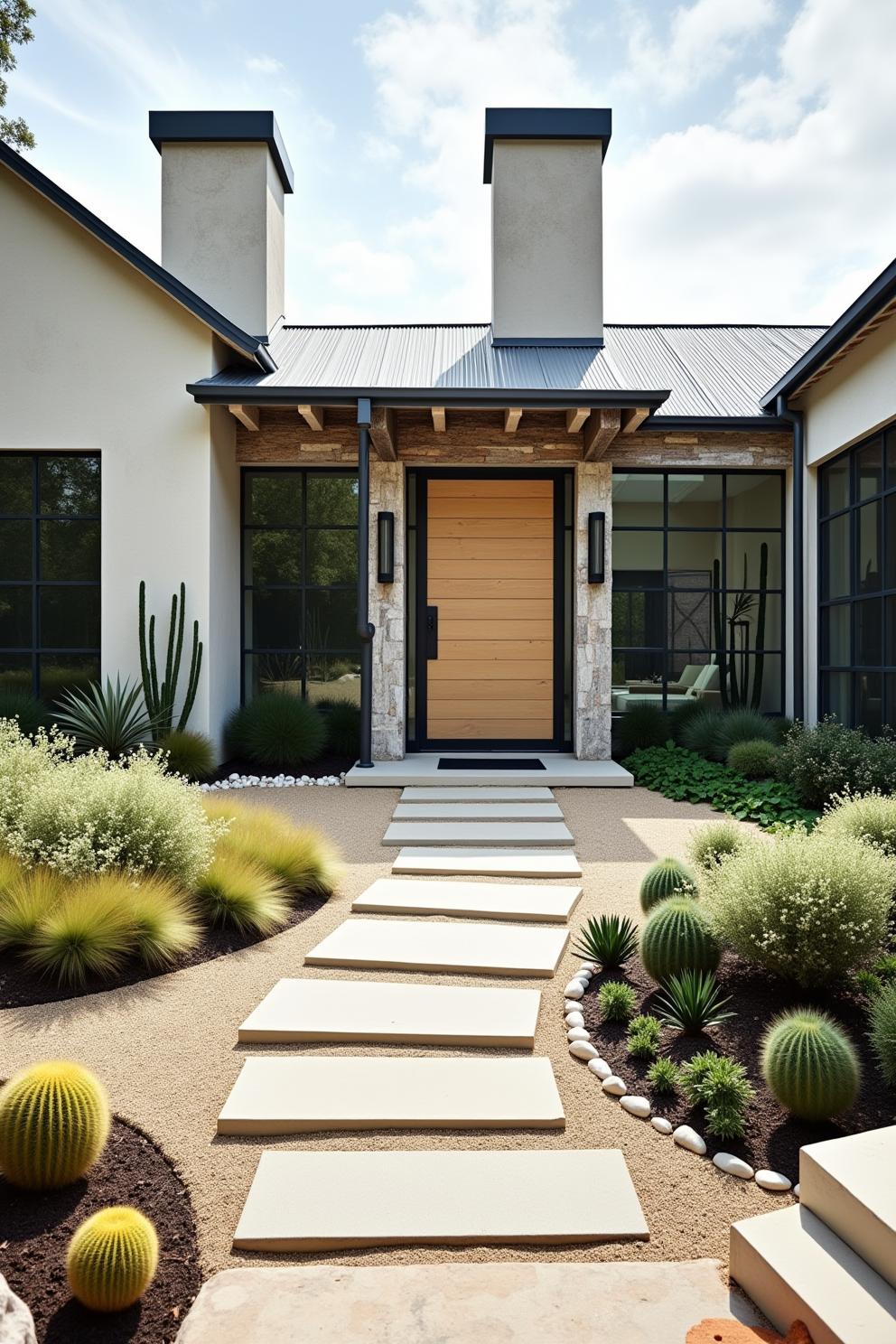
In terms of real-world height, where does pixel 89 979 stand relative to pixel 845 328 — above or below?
below

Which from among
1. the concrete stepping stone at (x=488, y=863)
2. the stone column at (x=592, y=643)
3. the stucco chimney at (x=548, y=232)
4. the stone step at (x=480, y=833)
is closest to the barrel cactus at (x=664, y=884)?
the concrete stepping stone at (x=488, y=863)

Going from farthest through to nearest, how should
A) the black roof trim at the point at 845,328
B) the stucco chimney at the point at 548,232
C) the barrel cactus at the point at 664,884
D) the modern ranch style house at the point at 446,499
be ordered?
1. the stucco chimney at the point at 548,232
2. the modern ranch style house at the point at 446,499
3. the black roof trim at the point at 845,328
4. the barrel cactus at the point at 664,884

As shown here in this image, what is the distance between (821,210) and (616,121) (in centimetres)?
243

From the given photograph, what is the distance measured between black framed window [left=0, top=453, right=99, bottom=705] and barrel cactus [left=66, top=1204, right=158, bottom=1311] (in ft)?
22.3

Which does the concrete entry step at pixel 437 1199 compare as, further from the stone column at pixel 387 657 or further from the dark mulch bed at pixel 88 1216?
the stone column at pixel 387 657

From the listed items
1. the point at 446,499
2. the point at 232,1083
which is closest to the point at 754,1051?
the point at 232,1083

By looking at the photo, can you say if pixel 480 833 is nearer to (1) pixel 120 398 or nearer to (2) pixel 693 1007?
(2) pixel 693 1007

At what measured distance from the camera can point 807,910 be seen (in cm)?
290

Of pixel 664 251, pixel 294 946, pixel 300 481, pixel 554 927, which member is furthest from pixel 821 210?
pixel 294 946

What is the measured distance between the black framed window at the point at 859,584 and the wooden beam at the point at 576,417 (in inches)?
88.7

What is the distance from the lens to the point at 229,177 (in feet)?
31.6

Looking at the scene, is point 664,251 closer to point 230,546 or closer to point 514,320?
point 514,320

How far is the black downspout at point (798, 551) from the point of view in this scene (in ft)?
26.4

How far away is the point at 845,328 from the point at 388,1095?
6161 mm
